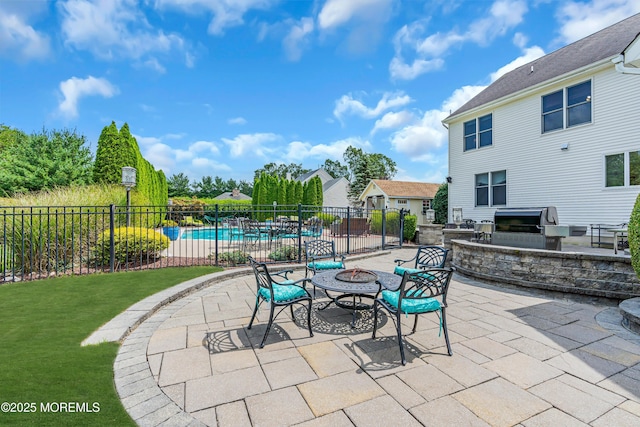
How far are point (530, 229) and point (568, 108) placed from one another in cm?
649

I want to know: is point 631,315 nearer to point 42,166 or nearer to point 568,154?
point 568,154

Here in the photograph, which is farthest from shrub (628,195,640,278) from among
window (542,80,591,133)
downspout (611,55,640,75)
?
window (542,80,591,133)

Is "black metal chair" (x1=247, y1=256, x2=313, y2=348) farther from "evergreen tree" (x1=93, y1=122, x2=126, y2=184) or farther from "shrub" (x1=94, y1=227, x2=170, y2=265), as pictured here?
"evergreen tree" (x1=93, y1=122, x2=126, y2=184)

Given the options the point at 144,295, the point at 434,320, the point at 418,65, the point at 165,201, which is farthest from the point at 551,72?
the point at 165,201

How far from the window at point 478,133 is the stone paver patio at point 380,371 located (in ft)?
31.6

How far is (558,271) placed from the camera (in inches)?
187

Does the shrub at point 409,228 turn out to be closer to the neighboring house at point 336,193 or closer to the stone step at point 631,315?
the stone step at point 631,315

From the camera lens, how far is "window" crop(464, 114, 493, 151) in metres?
11.9

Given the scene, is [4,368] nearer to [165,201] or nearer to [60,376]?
[60,376]

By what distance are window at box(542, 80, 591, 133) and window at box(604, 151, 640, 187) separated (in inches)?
56.1

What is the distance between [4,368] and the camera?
2.28 metres

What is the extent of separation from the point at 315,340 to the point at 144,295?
3033 millimetres

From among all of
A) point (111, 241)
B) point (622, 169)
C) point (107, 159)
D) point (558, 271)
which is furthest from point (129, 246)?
point (622, 169)

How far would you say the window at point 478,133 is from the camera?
1188 centimetres
